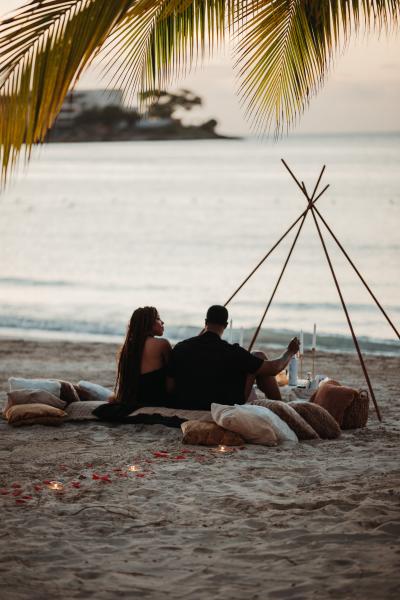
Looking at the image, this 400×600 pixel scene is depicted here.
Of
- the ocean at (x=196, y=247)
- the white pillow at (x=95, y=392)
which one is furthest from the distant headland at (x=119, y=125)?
the white pillow at (x=95, y=392)

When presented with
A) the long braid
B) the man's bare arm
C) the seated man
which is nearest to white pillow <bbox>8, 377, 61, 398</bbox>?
the long braid

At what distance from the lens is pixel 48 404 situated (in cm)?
658

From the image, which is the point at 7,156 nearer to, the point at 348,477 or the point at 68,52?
the point at 68,52

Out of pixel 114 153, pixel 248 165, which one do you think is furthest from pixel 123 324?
pixel 114 153

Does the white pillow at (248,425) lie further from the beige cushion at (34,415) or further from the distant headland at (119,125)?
the distant headland at (119,125)

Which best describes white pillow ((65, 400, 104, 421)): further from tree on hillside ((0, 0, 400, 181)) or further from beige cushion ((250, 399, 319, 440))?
tree on hillside ((0, 0, 400, 181))

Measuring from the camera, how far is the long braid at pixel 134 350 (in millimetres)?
6414

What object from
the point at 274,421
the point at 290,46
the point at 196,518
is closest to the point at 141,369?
the point at 274,421

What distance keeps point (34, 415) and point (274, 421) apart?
1.69 metres

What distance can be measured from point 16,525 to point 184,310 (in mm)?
14270

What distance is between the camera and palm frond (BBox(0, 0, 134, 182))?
12.0 ft

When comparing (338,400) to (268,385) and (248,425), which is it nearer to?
(268,385)

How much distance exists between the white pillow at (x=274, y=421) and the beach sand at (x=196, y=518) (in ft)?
0.31

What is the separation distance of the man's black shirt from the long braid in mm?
267
